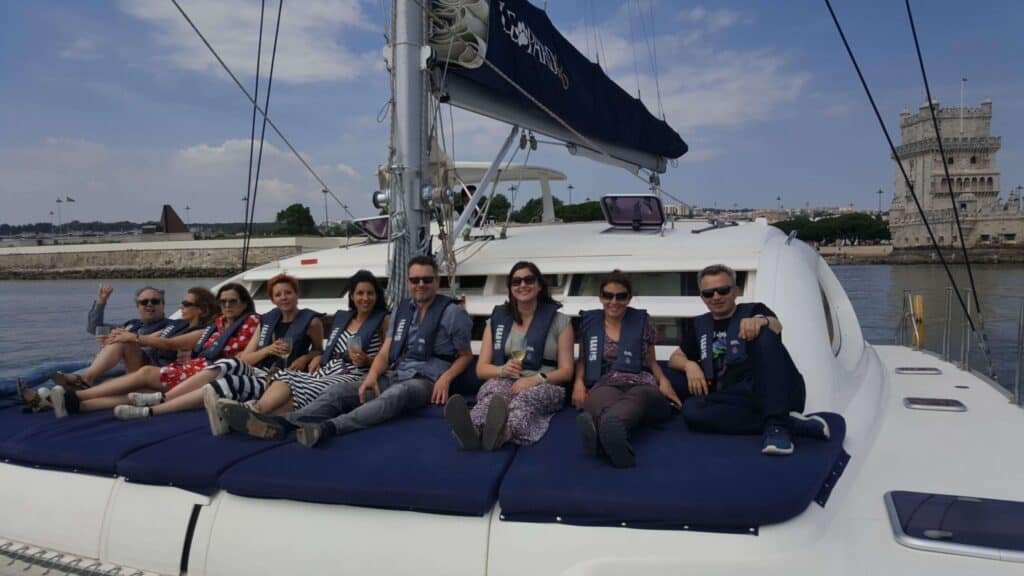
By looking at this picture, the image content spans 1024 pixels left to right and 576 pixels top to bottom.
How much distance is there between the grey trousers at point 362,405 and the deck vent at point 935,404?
277 centimetres

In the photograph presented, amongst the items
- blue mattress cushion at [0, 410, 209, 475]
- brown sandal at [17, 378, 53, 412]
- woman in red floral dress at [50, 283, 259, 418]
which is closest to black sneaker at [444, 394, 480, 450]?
blue mattress cushion at [0, 410, 209, 475]

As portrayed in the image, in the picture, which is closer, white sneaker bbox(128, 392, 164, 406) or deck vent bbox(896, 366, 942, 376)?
white sneaker bbox(128, 392, 164, 406)

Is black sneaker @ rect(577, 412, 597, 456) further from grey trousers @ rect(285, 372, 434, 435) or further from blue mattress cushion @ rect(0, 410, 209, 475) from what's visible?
blue mattress cushion @ rect(0, 410, 209, 475)

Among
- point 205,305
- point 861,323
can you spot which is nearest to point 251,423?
point 205,305

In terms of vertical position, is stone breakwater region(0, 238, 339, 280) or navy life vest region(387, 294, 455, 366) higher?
stone breakwater region(0, 238, 339, 280)

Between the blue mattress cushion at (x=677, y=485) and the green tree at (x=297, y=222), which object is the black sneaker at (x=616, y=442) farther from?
the green tree at (x=297, y=222)

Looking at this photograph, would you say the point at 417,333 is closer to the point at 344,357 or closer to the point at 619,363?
the point at 344,357

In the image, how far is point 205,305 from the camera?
5332mm

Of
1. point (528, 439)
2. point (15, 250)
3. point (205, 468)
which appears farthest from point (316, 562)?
point (15, 250)

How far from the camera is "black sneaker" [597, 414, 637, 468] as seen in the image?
281cm

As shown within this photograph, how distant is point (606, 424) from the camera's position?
2.84m

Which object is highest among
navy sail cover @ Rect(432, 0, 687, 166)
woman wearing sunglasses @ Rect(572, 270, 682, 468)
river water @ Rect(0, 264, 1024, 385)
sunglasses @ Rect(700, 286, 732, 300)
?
navy sail cover @ Rect(432, 0, 687, 166)

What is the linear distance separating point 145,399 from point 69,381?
538 mm

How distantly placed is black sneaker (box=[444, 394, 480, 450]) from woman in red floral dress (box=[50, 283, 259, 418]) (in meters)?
1.83
